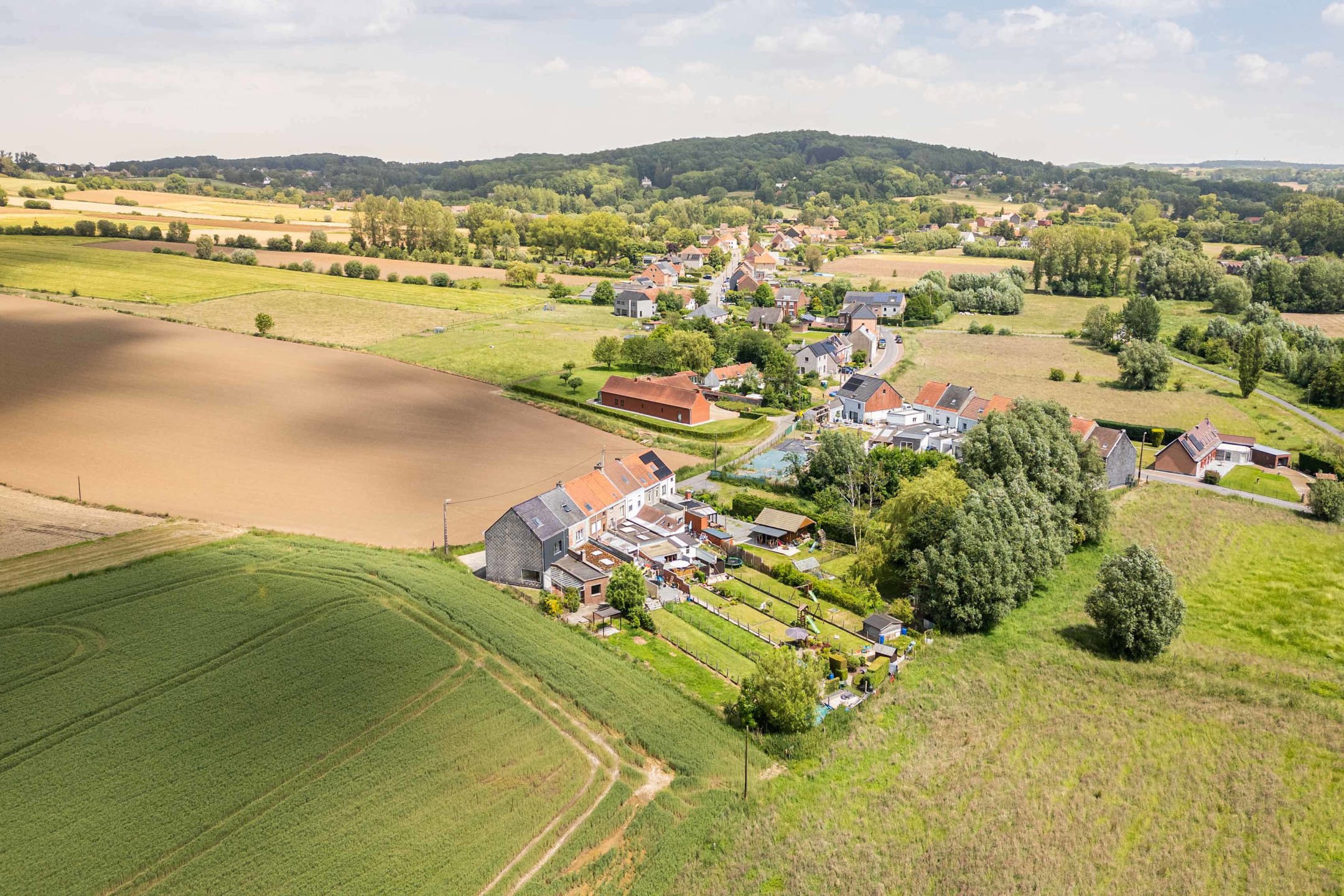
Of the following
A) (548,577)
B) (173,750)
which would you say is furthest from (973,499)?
(173,750)

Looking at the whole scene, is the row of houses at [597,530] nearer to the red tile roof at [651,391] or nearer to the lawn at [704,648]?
the lawn at [704,648]

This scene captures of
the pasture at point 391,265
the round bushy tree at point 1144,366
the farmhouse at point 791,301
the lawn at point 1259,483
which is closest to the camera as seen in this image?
the lawn at point 1259,483

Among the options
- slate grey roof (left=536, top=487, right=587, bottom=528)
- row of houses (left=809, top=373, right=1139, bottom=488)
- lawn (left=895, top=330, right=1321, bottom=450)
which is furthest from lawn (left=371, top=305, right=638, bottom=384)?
lawn (left=895, top=330, right=1321, bottom=450)

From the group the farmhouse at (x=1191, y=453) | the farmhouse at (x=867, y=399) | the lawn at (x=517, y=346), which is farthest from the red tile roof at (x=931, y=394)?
the lawn at (x=517, y=346)

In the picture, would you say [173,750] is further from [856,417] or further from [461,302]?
[461,302]

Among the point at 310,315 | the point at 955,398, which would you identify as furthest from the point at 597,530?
the point at 310,315

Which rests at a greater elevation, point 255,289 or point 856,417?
point 255,289
